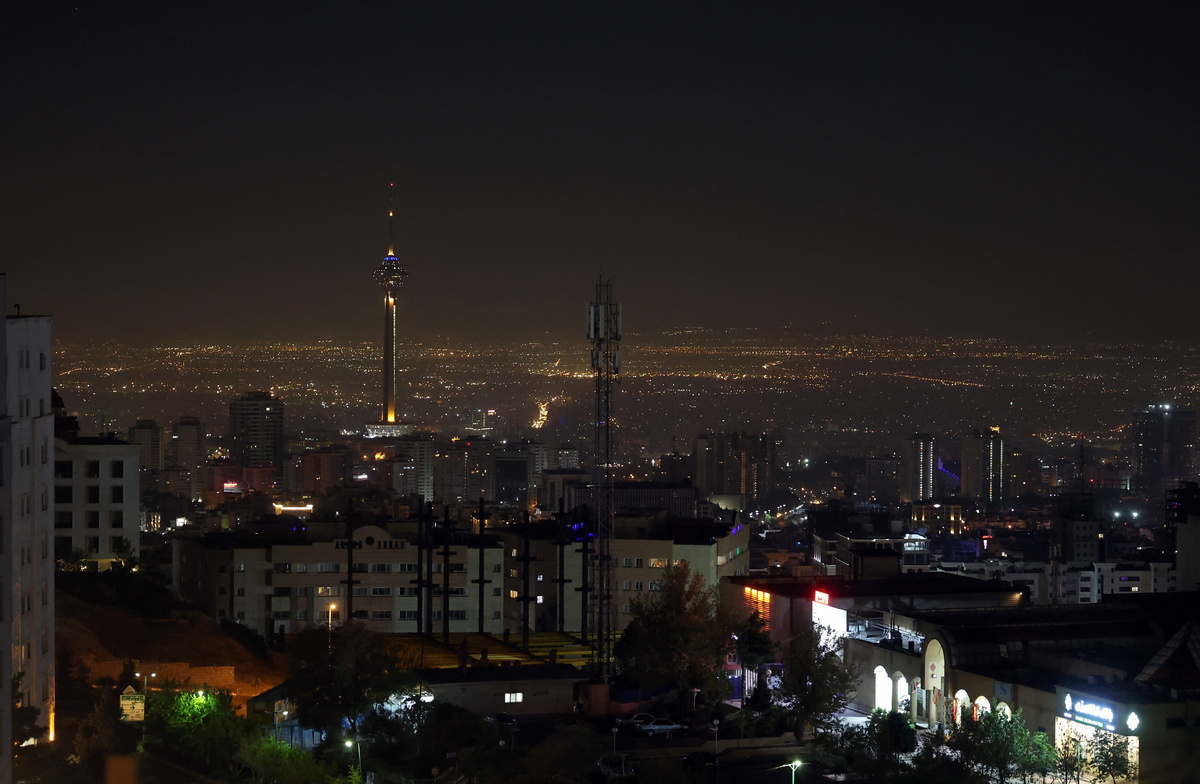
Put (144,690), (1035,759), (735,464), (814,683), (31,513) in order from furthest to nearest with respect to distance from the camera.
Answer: (735,464) < (814,683) < (144,690) < (1035,759) < (31,513)

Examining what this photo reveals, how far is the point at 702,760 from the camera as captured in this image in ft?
51.9

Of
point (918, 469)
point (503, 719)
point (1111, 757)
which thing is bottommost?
point (918, 469)

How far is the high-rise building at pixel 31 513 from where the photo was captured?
13117mm

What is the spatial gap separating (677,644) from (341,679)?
4.66 meters

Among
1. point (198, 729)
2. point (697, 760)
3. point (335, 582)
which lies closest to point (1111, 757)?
point (697, 760)

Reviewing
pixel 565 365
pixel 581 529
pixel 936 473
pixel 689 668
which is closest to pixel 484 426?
pixel 565 365

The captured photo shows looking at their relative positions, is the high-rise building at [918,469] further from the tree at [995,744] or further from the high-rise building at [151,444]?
the tree at [995,744]

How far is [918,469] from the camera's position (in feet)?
265

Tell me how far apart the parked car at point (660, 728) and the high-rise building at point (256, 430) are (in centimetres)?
5588

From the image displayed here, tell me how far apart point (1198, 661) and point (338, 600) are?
14.4 metres

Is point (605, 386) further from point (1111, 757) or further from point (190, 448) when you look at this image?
point (190, 448)

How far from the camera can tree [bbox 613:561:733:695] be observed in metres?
19.0

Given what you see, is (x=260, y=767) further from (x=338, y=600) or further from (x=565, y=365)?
(x=565, y=365)

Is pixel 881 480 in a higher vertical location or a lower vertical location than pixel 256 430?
lower
